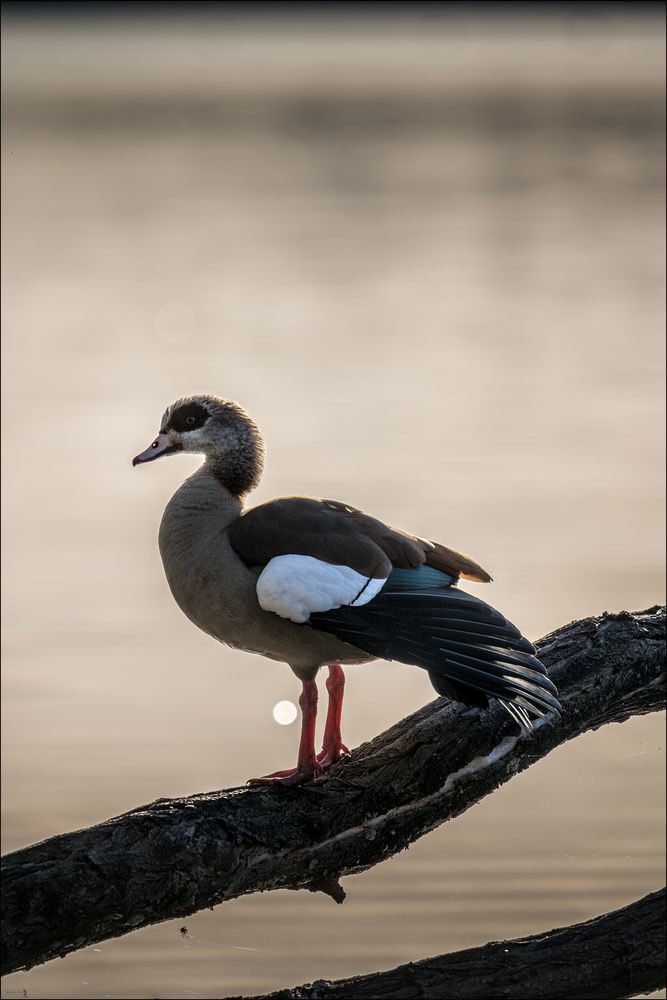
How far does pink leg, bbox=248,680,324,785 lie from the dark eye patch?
731 mm

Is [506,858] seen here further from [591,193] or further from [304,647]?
[591,193]

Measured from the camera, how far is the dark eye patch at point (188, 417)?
4344 millimetres

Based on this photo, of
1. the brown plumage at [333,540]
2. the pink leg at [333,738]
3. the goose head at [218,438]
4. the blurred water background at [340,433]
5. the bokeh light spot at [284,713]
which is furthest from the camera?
Result: the bokeh light spot at [284,713]

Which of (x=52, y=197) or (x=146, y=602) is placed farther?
(x=52, y=197)

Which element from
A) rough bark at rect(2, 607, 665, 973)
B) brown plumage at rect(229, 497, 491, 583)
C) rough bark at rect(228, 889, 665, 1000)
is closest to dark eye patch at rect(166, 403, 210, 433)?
brown plumage at rect(229, 497, 491, 583)

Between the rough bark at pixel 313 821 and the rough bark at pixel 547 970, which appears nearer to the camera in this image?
the rough bark at pixel 313 821

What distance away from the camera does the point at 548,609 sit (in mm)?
7359

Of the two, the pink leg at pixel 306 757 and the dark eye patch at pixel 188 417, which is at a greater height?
the dark eye patch at pixel 188 417

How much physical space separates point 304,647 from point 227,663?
290cm

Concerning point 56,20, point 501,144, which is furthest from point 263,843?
point 56,20

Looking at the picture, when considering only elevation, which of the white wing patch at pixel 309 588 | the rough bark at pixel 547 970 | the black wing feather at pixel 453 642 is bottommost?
the rough bark at pixel 547 970

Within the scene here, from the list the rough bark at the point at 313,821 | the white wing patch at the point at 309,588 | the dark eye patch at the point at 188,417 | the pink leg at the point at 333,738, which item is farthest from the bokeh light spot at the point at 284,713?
the white wing patch at the point at 309,588

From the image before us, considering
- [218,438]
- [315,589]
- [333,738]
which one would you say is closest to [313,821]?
[333,738]

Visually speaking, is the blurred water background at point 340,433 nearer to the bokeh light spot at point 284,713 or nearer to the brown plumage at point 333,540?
the bokeh light spot at point 284,713
